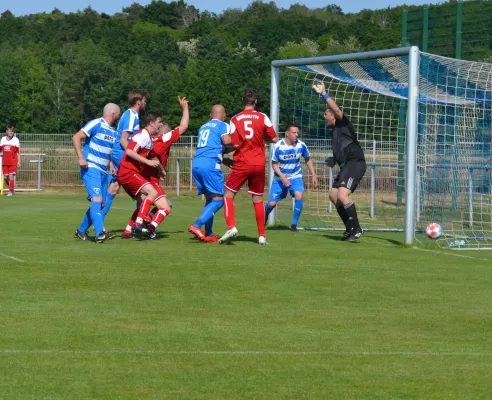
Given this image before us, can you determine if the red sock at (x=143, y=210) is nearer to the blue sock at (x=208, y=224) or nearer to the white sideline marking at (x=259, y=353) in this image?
the blue sock at (x=208, y=224)

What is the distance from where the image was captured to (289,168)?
59.8 ft

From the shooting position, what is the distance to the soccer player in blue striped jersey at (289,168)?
58.6 ft

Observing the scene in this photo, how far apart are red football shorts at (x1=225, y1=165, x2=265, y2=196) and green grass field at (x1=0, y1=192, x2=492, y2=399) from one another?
891mm

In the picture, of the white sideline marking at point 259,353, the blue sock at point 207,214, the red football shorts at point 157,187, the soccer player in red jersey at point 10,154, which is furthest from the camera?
the soccer player in red jersey at point 10,154

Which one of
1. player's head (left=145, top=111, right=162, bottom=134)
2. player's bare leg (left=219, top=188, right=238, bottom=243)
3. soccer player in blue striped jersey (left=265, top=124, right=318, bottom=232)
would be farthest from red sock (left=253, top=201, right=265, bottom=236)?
soccer player in blue striped jersey (left=265, top=124, right=318, bottom=232)

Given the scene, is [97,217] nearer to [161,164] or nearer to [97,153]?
[97,153]

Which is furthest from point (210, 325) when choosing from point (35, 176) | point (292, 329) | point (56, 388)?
point (35, 176)

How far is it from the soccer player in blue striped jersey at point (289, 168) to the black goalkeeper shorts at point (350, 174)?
2432 mm

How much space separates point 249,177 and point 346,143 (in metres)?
1.73

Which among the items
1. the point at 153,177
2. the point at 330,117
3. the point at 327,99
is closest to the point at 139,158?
the point at 153,177

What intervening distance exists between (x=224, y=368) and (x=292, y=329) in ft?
4.77

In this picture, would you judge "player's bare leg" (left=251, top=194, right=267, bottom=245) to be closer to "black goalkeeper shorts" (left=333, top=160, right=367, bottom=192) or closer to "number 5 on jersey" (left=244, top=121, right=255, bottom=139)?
"number 5 on jersey" (left=244, top=121, right=255, bottom=139)

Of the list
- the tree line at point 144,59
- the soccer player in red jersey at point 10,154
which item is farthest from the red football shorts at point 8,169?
the tree line at point 144,59

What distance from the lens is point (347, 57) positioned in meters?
16.5
